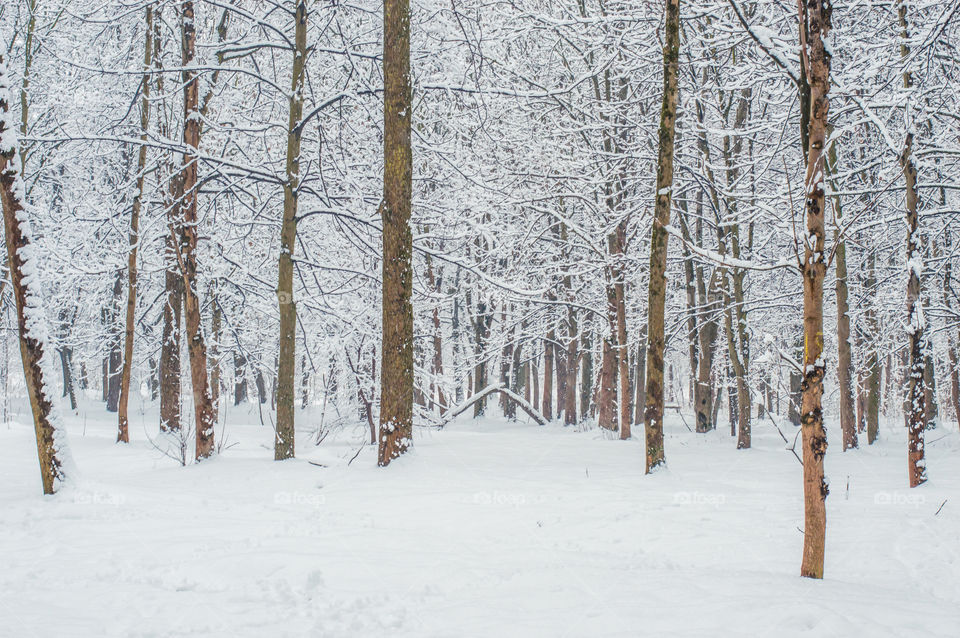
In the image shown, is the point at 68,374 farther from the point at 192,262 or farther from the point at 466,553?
the point at 466,553

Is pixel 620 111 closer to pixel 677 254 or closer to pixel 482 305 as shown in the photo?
pixel 677 254

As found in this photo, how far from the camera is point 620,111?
510 inches

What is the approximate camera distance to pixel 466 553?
4566 millimetres

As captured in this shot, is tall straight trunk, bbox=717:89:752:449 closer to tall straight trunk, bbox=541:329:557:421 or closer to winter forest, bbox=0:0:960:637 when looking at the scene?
winter forest, bbox=0:0:960:637

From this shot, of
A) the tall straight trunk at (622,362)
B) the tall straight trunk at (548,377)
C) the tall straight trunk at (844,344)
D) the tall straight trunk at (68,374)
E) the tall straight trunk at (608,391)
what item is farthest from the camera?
the tall straight trunk at (68,374)

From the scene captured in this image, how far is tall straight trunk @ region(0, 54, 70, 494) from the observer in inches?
242

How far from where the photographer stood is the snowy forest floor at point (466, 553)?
10.5 ft

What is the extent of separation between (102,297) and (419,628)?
16.0 m

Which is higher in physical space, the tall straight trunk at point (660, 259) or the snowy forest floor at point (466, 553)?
the tall straight trunk at point (660, 259)

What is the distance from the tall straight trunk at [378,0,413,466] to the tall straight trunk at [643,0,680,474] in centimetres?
303

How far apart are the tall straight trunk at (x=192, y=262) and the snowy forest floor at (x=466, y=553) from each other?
0.80 metres

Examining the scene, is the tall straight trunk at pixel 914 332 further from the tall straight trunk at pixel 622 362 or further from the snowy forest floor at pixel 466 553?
the tall straight trunk at pixel 622 362

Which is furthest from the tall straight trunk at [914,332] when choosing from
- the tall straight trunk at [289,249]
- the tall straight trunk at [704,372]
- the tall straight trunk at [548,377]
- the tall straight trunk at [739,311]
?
the tall straight trunk at [548,377]

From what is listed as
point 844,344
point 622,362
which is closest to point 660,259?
point 844,344
